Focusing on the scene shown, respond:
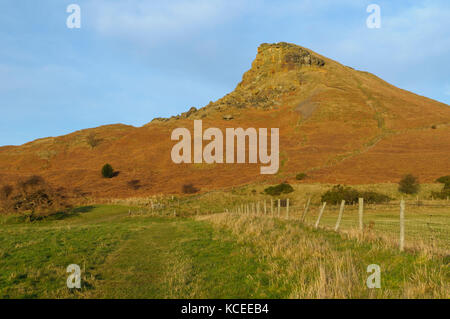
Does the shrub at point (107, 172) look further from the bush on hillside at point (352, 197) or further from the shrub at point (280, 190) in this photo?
the bush on hillside at point (352, 197)

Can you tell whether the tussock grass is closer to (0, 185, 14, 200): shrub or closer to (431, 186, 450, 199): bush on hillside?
(431, 186, 450, 199): bush on hillside

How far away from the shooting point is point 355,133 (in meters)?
86.8

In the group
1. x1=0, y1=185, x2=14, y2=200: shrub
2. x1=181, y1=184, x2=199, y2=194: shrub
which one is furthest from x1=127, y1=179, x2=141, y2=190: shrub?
x1=0, y1=185, x2=14, y2=200: shrub

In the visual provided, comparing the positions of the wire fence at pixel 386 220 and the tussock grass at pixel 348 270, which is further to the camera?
the wire fence at pixel 386 220

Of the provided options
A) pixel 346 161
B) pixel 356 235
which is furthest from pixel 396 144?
pixel 356 235

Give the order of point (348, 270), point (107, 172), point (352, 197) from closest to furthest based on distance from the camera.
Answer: point (348, 270) → point (352, 197) → point (107, 172)

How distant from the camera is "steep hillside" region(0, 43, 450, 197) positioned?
58.7 m

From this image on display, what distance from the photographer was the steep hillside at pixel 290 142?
2309 inches

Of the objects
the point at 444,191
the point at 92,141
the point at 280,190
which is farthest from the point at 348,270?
the point at 92,141

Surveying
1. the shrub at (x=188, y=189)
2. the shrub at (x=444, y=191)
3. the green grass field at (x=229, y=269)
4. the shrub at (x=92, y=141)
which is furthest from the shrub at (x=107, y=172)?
the shrub at (x=444, y=191)

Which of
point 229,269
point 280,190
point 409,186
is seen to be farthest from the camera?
point 280,190

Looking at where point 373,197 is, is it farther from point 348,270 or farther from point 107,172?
point 107,172

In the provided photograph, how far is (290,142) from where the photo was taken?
83.2m
